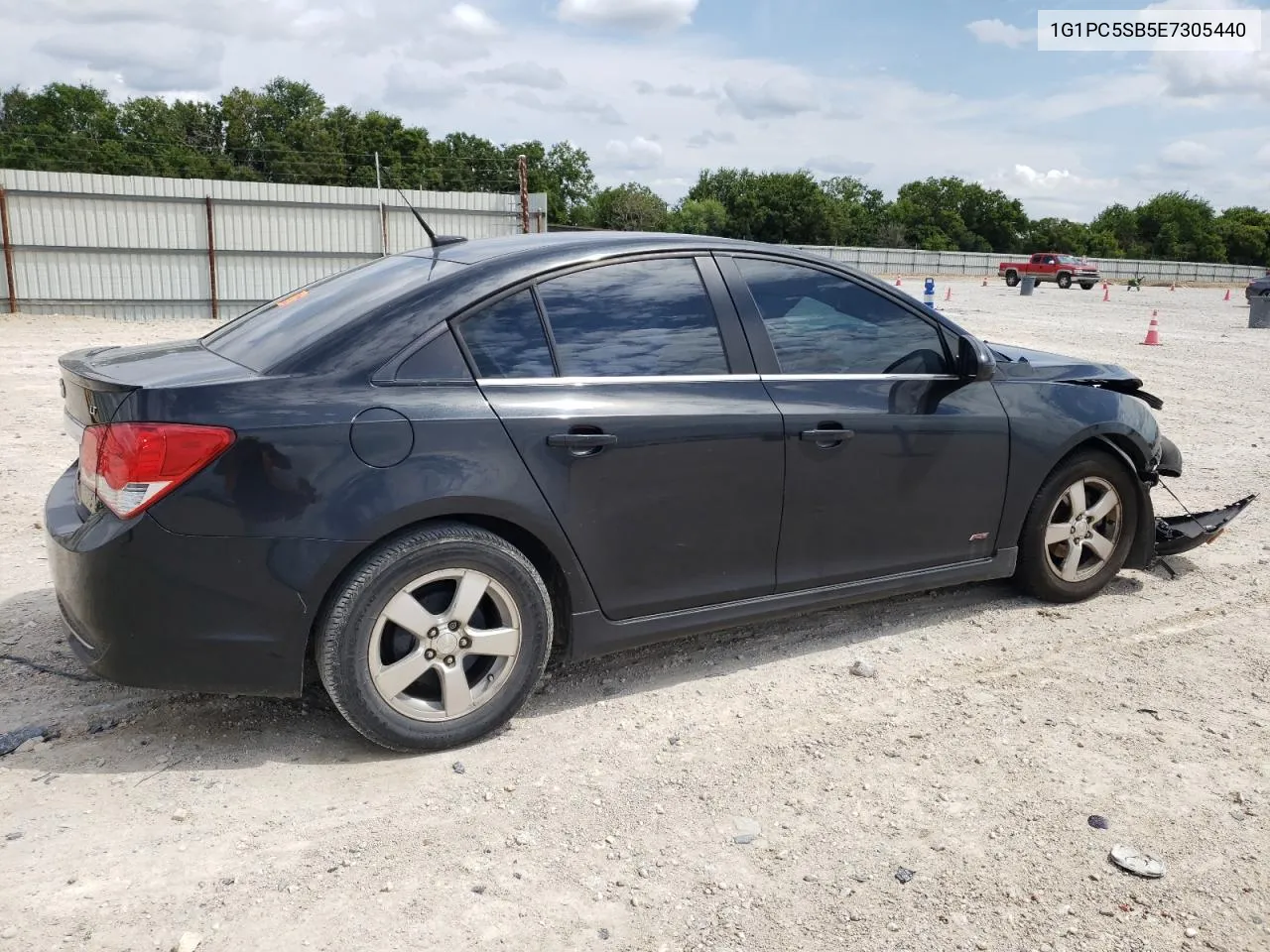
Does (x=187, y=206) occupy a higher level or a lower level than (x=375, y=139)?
lower

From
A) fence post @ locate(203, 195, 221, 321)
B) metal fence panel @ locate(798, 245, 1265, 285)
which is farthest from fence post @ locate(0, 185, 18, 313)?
metal fence panel @ locate(798, 245, 1265, 285)

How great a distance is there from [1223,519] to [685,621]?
323cm

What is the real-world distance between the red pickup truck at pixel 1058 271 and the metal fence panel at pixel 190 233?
30.6 metres

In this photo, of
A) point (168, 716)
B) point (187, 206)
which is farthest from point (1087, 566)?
point (187, 206)

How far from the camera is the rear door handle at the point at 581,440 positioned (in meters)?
3.37

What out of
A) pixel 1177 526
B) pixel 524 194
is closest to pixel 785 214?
pixel 524 194

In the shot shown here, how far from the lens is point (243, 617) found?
9.99 feet

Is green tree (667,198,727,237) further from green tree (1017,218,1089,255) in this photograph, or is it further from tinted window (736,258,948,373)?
tinted window (736,258,948,373)

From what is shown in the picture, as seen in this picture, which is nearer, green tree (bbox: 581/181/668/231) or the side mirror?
the side mirror

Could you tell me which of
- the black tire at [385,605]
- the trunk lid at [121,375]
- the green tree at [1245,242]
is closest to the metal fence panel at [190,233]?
the trunk lid at [121,375]

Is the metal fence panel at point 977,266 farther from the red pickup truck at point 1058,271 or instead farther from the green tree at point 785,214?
the green tree at point 785,214

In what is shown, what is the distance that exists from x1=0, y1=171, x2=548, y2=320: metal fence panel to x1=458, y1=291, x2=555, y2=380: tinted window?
17.7 m

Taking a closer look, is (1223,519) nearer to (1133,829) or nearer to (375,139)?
(1133,829)

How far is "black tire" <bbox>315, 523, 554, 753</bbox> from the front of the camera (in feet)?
10.2
